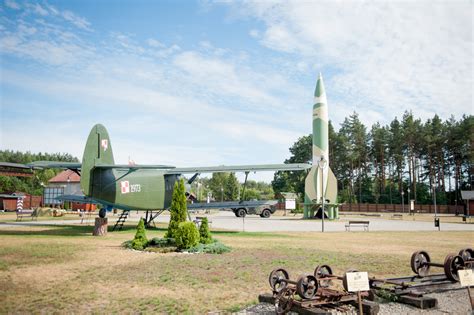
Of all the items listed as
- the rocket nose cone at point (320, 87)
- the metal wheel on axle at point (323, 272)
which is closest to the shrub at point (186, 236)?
the metal wheel on axle at point (323, 272)

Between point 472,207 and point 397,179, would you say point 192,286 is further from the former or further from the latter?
point 397,179

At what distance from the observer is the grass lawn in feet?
27.2

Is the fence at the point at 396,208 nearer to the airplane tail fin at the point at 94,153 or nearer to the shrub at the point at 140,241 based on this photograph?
the airplane tail fin at the point at 94,153

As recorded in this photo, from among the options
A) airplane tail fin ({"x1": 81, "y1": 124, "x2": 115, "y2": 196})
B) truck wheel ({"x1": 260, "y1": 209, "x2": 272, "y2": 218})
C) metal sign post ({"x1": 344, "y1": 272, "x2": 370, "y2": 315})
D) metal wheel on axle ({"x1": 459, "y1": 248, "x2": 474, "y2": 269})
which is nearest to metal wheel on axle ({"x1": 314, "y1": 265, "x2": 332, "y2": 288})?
metal sign post ({"x1": 344, "y1": 272, "x2": 370, "y2": 315})

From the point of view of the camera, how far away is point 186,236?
1623cm

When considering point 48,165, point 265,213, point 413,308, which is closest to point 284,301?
point 413,308

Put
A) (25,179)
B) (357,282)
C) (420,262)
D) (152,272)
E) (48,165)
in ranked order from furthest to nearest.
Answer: (25,179) < (48,165) < (152,272) < (420,262) < (357,282)

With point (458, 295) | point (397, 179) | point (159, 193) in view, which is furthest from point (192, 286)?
point (397, 179)

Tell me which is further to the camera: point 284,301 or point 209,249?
point 209,249

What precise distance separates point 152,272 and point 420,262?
25.1ft

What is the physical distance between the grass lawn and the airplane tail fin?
4.11m

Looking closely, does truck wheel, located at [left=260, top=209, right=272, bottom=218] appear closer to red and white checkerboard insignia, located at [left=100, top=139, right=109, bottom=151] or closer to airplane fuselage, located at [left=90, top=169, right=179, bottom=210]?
airplane fuselage, located at [left=90, top=169, right=179, bottom=210]

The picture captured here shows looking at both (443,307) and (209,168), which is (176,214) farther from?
(443,307)

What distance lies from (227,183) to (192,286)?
95.8m
